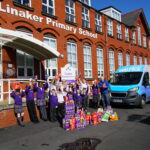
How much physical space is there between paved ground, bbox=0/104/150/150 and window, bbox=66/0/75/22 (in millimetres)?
9572

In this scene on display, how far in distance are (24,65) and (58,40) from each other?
3449 mm

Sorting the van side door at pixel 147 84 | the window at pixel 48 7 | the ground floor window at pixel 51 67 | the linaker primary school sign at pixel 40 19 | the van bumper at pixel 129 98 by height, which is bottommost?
the van bumper at pixel 129 98

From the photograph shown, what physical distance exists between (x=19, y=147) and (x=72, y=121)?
224 centimetres

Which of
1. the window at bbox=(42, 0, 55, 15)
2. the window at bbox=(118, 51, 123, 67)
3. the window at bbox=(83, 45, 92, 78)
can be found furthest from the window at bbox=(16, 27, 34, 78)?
the window at bbox=(118, 51, 123, 67)

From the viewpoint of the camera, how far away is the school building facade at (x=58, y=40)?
1016cm

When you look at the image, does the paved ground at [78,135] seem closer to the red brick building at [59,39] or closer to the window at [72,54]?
the red brick building at [59,39]

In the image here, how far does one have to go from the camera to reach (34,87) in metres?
8.33

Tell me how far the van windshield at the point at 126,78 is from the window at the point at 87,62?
3.90 meters

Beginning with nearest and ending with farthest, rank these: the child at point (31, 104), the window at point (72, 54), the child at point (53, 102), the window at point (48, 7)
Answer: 1. the child at point (31, 104)
2. the child at point (53, 102)
3. the window at point (48, 7)
4. the window at point (72, 54)

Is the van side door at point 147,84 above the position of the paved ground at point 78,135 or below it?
above

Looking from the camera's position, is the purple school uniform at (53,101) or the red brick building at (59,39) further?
the red brick building at (59,39)

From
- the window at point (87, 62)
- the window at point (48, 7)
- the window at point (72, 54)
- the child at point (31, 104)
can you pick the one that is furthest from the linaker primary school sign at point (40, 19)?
the child at point (31, 104)

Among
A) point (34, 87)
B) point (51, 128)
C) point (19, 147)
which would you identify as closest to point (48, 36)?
point (34, 87)

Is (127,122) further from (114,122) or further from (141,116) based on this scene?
(141,116)
